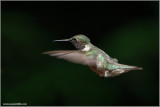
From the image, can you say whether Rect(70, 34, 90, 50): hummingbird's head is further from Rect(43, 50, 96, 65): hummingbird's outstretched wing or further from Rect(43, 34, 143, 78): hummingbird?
Rect(43, 50, 96, 65): hummingbird's outstretched wing

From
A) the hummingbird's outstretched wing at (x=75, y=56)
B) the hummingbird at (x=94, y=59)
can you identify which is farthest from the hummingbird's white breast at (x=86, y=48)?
the hummingbird's outstretched wing at (x=75, y=56)

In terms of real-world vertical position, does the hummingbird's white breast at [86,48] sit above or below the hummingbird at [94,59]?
above

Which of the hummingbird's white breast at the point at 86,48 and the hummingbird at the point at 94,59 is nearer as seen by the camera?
the hummingbird at the point at 94,59

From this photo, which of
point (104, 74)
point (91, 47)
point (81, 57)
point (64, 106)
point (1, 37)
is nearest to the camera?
point (81, 57)

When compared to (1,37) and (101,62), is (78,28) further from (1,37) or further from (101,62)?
(101,62)

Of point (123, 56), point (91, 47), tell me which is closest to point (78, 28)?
point (123, 56)

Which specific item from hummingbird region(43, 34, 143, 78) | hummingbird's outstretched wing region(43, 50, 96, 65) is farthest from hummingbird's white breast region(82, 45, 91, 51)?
hummingbird's outstretched wing region(43, 50, 96, 65)

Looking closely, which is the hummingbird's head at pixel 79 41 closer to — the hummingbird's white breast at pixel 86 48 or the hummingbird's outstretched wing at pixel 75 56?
the hummingbird's white breast at pixel 86 48

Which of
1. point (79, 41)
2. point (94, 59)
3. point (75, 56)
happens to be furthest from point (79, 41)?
point (75, 56)

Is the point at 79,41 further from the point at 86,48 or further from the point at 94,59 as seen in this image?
the point at 94,59
